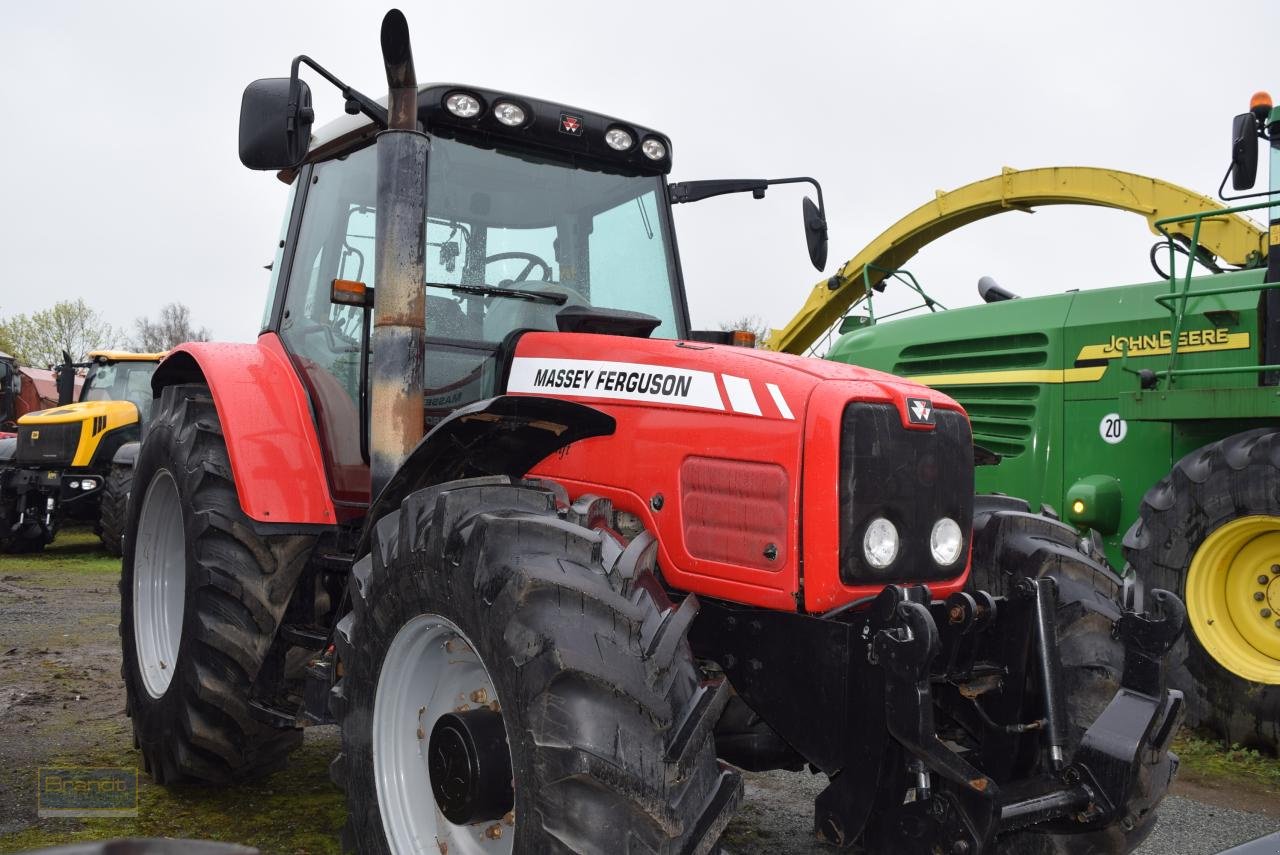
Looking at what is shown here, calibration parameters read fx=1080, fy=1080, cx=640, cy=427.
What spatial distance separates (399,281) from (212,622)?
55.0 inches

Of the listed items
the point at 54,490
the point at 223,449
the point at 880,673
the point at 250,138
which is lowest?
the point at 54,490

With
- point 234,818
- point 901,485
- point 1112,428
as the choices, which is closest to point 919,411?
point 901,485

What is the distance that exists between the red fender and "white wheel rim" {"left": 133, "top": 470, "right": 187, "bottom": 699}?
71 cm

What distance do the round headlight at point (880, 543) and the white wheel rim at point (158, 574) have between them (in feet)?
9.81

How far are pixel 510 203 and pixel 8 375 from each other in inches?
578

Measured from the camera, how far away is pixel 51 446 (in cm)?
1238

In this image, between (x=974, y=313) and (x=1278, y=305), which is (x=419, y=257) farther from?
(x=974, y=313)

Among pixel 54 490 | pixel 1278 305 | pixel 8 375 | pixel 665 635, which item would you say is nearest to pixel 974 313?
pixel 1278 305

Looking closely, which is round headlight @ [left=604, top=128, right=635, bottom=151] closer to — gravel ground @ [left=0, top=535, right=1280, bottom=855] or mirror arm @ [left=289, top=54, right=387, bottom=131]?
mirror arm @ [left=289, top=54, right=387, bottom=131]

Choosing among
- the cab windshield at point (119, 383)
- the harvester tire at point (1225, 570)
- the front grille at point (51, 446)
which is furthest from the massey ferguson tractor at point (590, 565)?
the cab windshield at point (119, 383)

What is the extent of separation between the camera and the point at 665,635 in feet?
7.64

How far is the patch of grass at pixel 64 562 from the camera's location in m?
10.9

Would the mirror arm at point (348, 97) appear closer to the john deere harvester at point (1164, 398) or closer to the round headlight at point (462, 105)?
the round headlight at point (462, 105)

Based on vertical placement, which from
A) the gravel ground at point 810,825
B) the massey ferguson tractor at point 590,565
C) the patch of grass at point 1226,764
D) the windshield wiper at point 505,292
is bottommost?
the patch of grass at point 1226,764
